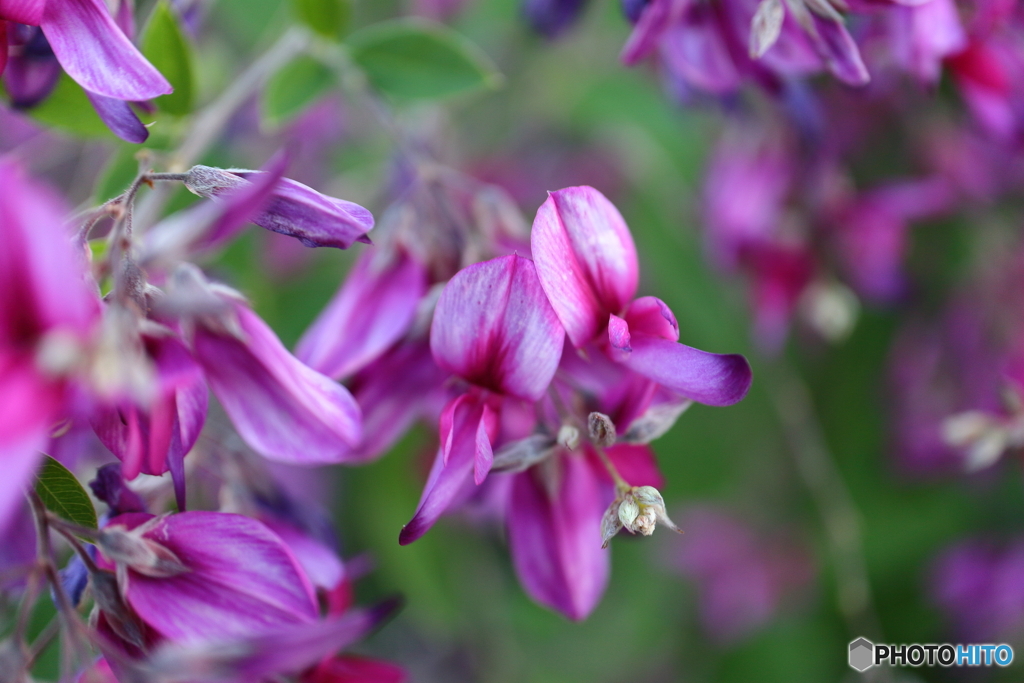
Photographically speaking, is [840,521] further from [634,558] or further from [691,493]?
[634,558]

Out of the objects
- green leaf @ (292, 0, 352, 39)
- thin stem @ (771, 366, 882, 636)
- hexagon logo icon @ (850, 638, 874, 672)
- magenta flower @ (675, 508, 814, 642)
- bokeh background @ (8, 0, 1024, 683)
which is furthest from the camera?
magenta flower @ (675, 508, 814, 642)

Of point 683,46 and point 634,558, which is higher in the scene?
point 683,46

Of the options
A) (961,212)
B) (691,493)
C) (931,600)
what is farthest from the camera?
(691,493)

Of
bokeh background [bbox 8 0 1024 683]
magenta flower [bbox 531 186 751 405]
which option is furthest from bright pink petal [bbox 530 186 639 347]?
bokeh background [bbox 8 0 1024 683]

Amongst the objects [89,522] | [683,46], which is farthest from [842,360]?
[89,522]

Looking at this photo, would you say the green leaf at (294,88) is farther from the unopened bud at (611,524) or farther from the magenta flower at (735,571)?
the magenta flower at (735,571)

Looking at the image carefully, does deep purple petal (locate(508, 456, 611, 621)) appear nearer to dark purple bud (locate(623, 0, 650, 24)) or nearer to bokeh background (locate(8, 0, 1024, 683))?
dark purple bud (locate(623, 0, 650, 24))
